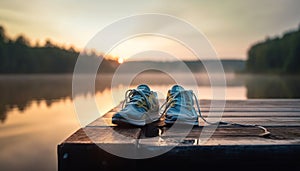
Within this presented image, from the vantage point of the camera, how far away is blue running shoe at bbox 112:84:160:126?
1394mm

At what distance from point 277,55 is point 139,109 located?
3588 centimetres

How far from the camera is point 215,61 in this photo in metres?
1.77

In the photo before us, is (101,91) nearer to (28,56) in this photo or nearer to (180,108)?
(180,108)

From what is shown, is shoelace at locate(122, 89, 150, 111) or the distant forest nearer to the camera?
shoelace at locate(122, 89, 150, 111)

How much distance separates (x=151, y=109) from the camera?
65.6 inches

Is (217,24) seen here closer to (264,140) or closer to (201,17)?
(201,17)

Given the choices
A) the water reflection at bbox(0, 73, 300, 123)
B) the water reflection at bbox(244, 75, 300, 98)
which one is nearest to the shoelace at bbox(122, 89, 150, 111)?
the water reflection at bbox(0, 73, 300, 123)

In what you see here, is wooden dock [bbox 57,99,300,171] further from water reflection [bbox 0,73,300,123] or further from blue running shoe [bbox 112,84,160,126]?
water reflection [bbox 0,73,300,123]

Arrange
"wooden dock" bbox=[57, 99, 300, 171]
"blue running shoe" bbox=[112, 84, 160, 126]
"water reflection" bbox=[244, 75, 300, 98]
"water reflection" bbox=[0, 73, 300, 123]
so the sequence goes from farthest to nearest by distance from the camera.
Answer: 1. "water reflection" bbox=[244, 75, 300, 98]
2. "water reflection" bbox=[0, 73, 300, 123]
3. "blue running shoe" bbox=[112, 84, 160, 126]
4. "wooden dock" bbox=[57, 99, 300, 171]

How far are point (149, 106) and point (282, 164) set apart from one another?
0.69m

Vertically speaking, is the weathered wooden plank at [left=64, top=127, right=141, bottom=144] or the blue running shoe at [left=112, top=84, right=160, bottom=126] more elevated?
the blue running shoe at [left=112, top=84, right=160, bottom=126]

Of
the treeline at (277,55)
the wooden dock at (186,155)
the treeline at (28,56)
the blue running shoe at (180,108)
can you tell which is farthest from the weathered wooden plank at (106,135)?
the treeline at (277,55)

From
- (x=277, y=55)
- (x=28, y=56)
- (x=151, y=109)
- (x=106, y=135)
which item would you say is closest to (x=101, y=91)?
(x=151, y=109)

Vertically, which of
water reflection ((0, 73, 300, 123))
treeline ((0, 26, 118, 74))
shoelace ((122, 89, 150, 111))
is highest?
treeline ((0, 26, 118, 74))
